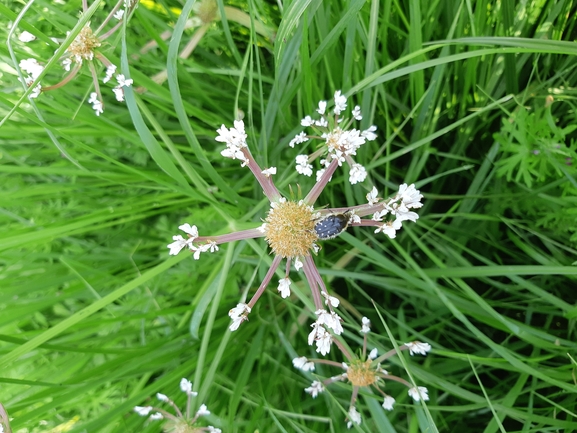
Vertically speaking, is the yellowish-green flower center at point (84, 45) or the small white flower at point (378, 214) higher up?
the yellowish-green flower center at point (84, 45)

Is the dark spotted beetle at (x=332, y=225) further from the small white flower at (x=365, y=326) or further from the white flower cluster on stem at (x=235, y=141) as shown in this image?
the small white flower at (x=365, y=326)

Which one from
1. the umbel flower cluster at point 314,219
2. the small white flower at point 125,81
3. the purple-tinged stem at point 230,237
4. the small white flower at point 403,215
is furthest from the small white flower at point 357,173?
the small white flower at point 125,81

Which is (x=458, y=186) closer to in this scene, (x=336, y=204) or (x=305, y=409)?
(x=336, y=204)

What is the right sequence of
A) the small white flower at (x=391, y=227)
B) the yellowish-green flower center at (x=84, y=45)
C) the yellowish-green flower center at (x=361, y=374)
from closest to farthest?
the small white flower at (x=391, y=227)
the yellowish-green flower center at (x=84, y=45)
the yellowish-green flower center at (x=361, y=374)

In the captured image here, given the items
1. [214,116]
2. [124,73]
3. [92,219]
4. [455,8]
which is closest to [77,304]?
[92,219]

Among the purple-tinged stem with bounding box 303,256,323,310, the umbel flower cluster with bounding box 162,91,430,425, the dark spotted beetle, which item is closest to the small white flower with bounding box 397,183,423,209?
the umbel flower cluster with bounding box 162,91,430,425
